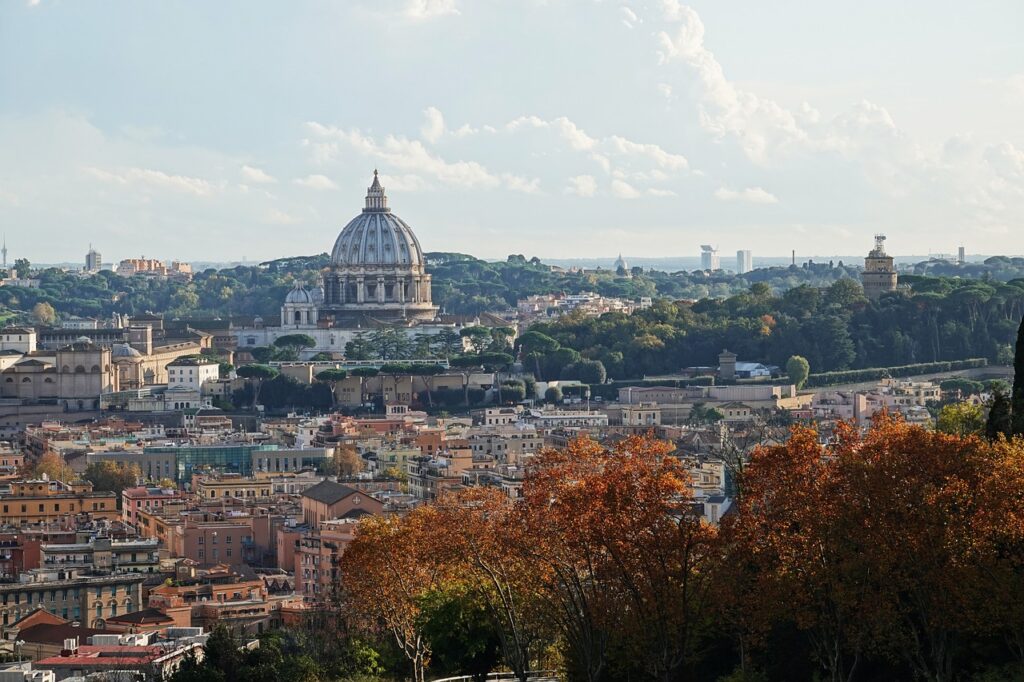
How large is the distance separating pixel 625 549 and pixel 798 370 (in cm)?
5744

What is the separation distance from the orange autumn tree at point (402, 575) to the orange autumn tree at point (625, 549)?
9.65 ft

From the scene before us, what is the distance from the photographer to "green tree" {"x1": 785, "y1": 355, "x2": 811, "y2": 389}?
266 ft

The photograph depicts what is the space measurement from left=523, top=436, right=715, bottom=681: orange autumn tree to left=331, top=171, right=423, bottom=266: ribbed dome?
97961 mm

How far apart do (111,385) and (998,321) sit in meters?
28.1

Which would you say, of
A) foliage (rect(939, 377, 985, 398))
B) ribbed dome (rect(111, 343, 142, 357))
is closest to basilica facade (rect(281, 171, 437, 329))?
ribbed dome (rect(111, 343, 142, 357))

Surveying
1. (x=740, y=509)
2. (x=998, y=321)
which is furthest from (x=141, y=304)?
(x=740, y=509)

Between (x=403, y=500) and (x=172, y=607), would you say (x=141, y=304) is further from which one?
(x=172, y=607)

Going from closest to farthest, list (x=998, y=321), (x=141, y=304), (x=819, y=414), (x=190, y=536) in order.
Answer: (x=190, y=536) < (x=819, y=414) < (x=998, y=321) < (x=141, y=304)

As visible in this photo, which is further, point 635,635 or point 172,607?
point 172,607

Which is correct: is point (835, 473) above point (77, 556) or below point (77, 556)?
above

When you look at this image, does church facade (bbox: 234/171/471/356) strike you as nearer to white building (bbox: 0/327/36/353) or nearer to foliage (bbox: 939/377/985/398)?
white building (bbox: 0/327/36/353)

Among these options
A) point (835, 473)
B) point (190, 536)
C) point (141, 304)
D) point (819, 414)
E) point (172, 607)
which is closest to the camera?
point (835, 473)

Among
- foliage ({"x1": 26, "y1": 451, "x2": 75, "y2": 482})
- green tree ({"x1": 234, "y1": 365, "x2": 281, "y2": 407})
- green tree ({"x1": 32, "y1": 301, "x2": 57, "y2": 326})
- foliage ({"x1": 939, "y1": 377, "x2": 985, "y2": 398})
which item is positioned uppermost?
foliage ({"x1": 939, "y1": 377, "x2": 985, "y2": 398})

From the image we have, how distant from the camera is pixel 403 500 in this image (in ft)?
164
